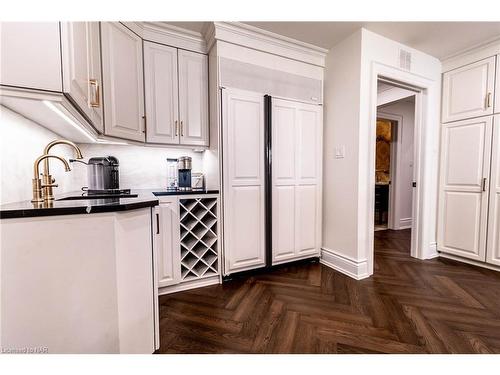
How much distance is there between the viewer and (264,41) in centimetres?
232

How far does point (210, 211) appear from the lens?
7.36 feet

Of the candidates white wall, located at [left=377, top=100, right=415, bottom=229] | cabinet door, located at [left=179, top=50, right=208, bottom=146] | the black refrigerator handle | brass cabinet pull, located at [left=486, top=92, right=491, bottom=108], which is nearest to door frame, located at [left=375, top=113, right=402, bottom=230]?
white wall, located at [left=377, top=100, right=415, bottom=229]

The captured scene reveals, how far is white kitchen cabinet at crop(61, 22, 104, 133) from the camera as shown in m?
1.01

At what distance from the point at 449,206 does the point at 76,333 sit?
3820 millimetres

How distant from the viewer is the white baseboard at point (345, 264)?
2.34 m

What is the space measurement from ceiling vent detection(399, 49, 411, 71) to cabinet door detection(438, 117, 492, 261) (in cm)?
97

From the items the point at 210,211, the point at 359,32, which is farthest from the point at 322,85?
the point at 210,211

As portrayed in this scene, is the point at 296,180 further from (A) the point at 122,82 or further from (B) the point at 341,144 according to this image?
(A) the point at 122,82

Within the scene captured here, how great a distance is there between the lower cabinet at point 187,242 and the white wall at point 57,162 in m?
0.67

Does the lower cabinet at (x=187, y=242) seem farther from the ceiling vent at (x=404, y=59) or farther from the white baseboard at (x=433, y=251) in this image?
the white baseboard at (x=433, y=251)

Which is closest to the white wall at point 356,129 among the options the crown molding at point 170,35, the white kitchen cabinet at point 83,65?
the crown molding at point 170,35

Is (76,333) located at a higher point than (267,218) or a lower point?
lower
